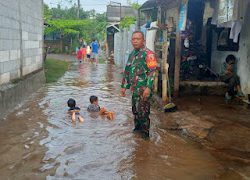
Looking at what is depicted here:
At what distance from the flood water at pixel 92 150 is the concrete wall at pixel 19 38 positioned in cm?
124

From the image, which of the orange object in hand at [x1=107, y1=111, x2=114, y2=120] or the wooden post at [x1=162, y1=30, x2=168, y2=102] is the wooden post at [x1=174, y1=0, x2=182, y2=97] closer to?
the wooden post at [x1=162, y1=30, x2=168, y2=102]

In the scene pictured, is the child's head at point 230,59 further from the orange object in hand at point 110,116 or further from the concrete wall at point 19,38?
the concrete wall at point 19,38

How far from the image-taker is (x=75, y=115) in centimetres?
764

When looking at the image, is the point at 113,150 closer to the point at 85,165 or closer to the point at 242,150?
the point at 85,165

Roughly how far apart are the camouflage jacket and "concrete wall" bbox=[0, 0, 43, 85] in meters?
3.29

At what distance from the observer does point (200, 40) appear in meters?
12.6

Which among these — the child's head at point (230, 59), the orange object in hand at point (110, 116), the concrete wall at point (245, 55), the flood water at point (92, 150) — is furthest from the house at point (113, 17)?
the flood water at point (92, 150)

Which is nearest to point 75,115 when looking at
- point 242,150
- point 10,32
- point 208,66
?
point 10,32

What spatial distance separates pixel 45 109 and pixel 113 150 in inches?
147

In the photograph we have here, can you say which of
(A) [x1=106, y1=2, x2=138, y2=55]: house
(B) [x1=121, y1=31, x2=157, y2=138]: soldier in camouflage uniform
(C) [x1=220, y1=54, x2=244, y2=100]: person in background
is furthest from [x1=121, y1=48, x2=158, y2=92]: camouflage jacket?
(A) [x1=106, y1=2, x2=138, y2=55]: house

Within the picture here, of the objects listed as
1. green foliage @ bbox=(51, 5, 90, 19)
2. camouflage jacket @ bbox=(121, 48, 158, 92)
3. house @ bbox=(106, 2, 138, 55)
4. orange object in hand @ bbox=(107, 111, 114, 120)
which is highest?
green foliage @ bbox=(51, 5, 90, 19)

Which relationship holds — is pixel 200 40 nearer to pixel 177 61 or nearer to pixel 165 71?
pixel 177 61

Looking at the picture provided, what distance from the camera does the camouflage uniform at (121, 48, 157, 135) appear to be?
5.69 metres

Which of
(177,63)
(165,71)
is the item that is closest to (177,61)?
(177,63)
